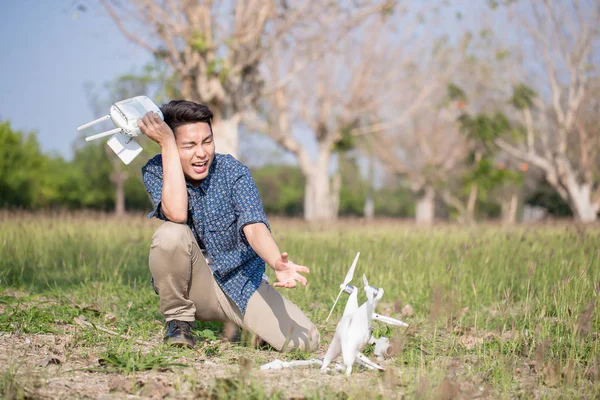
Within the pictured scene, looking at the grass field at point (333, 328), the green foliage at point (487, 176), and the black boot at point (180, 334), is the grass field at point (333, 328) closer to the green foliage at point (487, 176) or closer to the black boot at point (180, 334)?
the black boot at point (180, 334)

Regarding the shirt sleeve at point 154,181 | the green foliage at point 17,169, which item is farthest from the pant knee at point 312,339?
the green foliage at point 17,169

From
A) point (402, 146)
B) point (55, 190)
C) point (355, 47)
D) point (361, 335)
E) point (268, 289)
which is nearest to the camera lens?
point (361, 335)

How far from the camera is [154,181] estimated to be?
367cm

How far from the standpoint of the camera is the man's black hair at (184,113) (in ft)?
11.5

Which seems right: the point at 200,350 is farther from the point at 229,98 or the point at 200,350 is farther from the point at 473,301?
the point at 229,98

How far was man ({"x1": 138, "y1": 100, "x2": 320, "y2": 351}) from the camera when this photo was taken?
342cm

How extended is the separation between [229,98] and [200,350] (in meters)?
11.5

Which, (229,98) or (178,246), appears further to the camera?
(229,98)

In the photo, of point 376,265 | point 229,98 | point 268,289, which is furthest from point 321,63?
point 268,289

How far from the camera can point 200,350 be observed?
3469 millimetres

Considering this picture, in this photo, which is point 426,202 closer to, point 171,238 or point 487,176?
point 487,176

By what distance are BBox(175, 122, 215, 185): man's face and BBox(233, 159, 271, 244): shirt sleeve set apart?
7.9 inches

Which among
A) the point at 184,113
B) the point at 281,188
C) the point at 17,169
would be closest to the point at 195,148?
the point at 184,113

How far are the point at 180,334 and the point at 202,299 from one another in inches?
9.5
